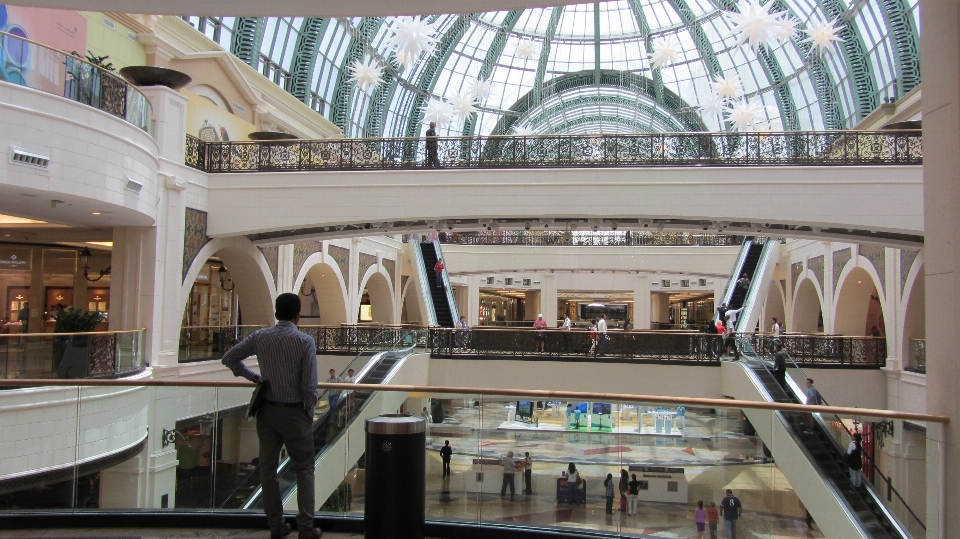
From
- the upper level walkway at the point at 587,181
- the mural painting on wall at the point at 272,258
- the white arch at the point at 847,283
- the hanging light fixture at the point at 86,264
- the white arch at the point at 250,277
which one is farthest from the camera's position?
the white arch at the point at 847,283

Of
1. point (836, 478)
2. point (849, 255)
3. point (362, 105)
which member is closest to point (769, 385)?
point (849, 255)

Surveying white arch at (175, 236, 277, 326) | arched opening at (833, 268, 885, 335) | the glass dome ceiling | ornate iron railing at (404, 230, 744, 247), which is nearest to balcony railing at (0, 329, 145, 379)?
white arch at (175, 236, 277, 326)

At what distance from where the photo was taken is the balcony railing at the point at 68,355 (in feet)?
31.9

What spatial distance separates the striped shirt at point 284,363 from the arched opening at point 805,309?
26580 mm

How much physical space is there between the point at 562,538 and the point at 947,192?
2910mm

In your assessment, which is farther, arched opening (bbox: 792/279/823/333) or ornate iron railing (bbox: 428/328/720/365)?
arched opening (bbox: 792/279/823/333)

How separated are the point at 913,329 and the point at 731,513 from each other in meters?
16.3

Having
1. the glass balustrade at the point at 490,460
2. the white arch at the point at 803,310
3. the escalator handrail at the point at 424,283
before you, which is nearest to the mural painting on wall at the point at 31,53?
the glass balustrade at the point at 490,460

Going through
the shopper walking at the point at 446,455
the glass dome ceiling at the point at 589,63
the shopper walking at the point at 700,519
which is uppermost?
the glass dome ceiling at the point at 589,63

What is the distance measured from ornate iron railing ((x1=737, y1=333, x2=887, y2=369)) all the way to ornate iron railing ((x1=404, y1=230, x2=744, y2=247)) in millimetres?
13677

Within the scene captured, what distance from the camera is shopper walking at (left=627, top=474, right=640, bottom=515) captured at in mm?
4125

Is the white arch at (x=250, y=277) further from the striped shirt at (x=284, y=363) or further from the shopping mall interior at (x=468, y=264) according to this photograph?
the striped shirt at (x=284, y=363)

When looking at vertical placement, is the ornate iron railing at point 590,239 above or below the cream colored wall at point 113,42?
below

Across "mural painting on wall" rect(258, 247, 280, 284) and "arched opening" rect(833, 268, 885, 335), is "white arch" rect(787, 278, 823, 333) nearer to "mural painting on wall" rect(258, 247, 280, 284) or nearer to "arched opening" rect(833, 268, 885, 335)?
"arched opening" rect(833, 268, 885, 335)
